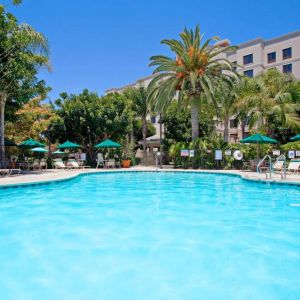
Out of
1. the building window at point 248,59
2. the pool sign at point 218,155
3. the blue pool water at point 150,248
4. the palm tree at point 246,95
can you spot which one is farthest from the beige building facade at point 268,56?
the blue pool water at point 150,248

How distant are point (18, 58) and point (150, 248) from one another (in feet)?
51.3

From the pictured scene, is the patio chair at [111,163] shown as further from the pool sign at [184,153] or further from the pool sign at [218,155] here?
the pool sign at [218,155]

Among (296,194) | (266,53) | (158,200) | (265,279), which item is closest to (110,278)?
(265,279)

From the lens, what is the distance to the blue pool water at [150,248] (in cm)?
455

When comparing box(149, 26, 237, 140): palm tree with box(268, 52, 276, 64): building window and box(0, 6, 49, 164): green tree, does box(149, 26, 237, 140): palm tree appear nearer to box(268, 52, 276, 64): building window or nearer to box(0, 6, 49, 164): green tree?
box(0, 6, 49, 164): green tree

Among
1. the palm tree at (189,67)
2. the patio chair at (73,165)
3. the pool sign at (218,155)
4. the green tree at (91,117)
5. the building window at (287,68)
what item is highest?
the building window at (287,68)

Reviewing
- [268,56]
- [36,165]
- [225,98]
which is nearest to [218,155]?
[225,98]

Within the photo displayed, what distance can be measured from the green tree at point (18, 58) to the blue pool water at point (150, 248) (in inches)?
348

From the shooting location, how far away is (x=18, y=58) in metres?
18.1

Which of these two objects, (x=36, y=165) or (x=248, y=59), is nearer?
(x=36, y=165)

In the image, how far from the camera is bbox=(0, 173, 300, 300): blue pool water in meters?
4.55

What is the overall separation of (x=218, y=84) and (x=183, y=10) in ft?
27.6

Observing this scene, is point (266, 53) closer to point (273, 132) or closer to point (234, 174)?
point (273, 132)

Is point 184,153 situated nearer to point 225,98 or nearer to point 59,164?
point 225,98
